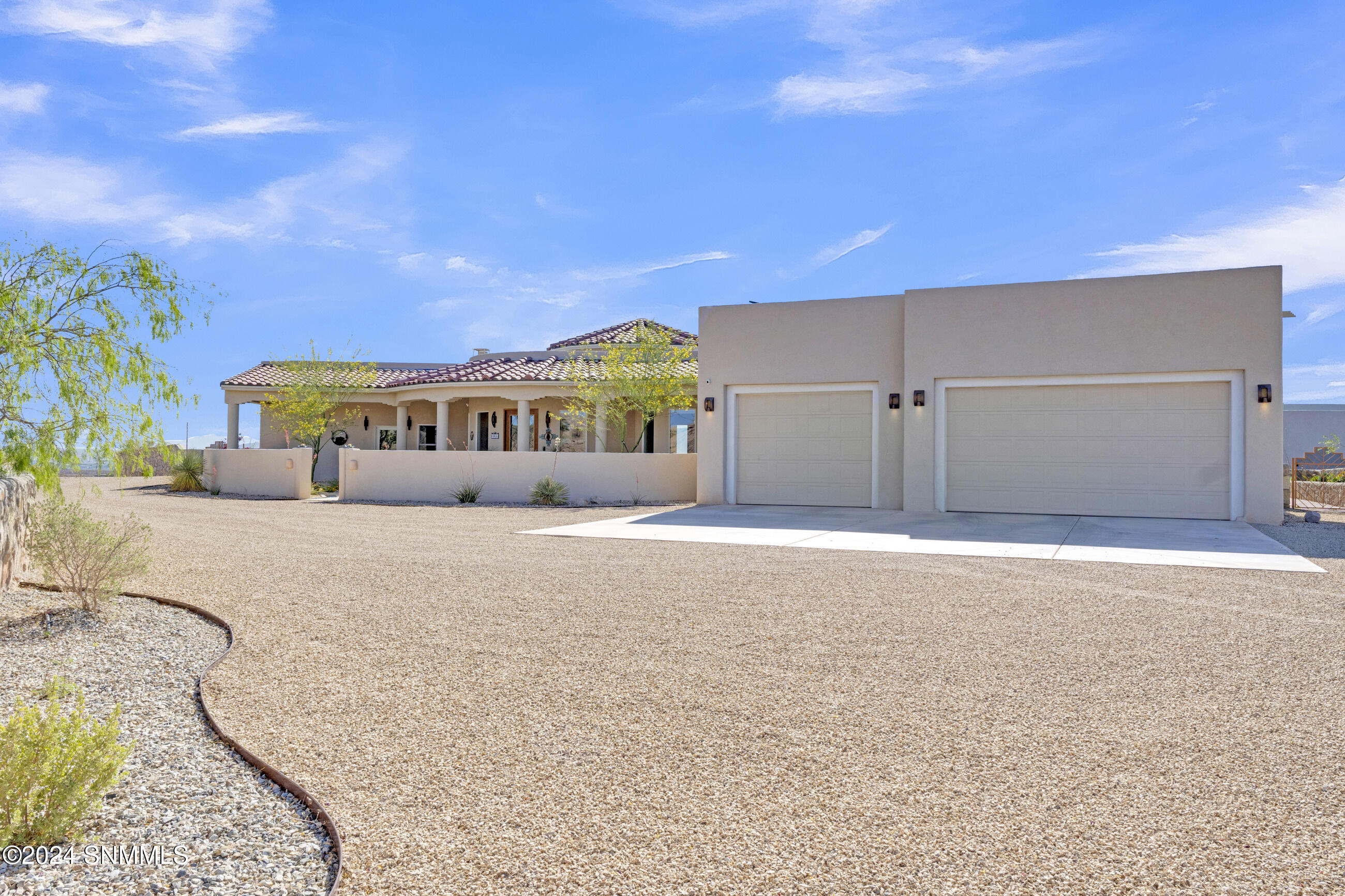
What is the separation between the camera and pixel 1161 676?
186 inches

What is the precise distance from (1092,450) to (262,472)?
61.2ft

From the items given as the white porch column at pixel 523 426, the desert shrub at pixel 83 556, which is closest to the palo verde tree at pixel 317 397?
the white porch column at pixel 523 426

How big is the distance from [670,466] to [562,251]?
20.6 feet

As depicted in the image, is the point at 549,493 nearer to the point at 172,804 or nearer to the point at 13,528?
the point at 13,528

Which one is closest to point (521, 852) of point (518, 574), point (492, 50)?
point (518, 574)

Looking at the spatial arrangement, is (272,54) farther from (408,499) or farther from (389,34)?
(408,499)

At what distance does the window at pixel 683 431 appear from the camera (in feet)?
77.6

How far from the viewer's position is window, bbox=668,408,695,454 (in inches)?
931

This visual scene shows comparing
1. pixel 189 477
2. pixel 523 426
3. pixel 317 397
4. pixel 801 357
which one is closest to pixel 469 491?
pixel 523 426

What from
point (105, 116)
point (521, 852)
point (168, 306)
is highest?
point (105, 116)

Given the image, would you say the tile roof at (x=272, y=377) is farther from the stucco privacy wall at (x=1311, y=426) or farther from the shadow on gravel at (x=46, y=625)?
the stucco privacy wall at (x=1311, y=426)

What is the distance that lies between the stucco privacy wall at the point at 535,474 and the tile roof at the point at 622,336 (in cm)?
679

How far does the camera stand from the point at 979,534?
11773mm

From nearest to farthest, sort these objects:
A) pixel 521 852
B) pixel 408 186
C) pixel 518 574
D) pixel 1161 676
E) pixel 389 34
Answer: pixel 521 852, pixel 1161 676, pixel 518 574, pixel 389 34, pixel 408 186
